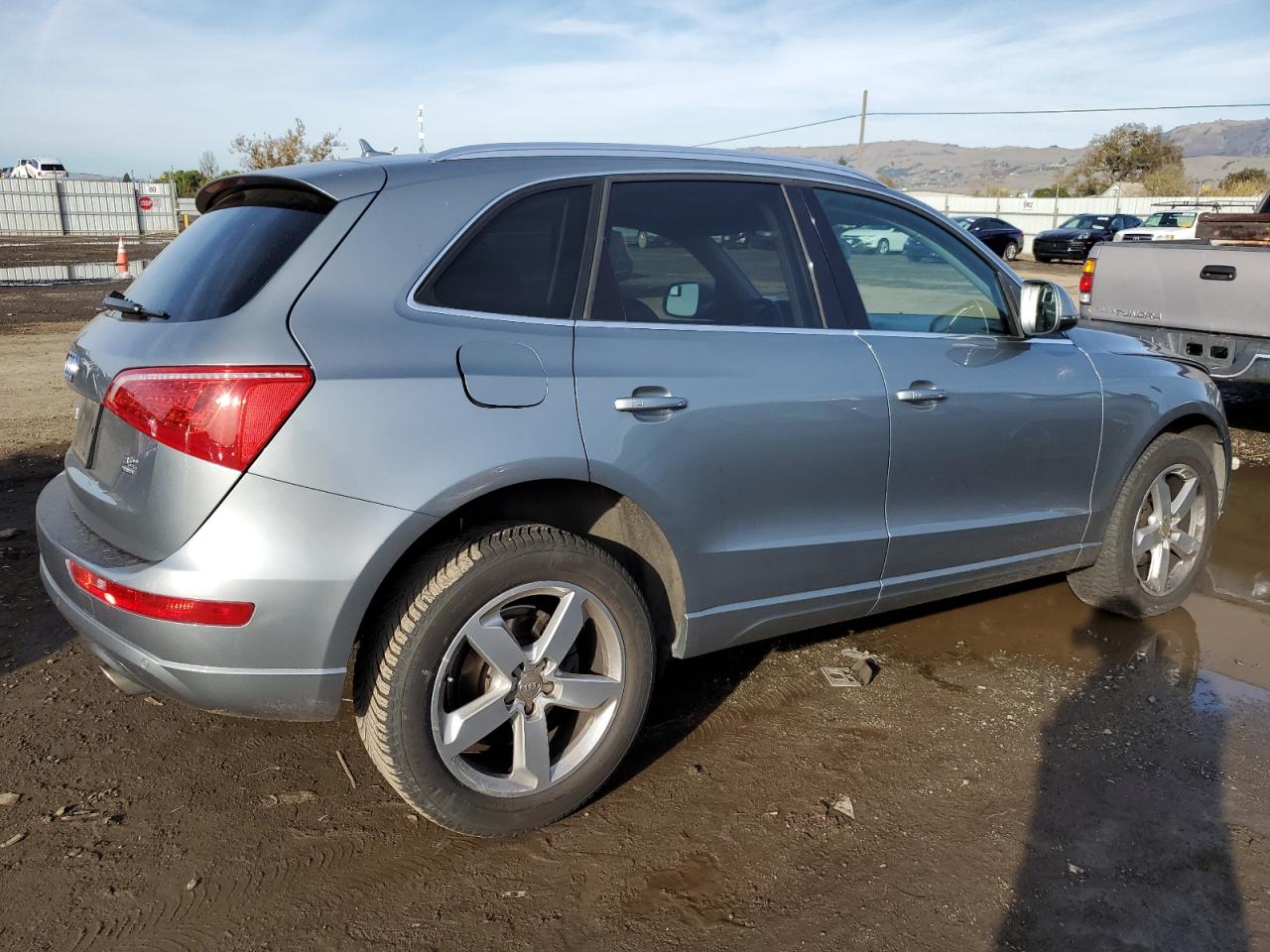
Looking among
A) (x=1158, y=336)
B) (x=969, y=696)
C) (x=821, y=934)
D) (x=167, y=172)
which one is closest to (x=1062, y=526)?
(x=969, y=696)

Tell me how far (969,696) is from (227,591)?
8.63 ft

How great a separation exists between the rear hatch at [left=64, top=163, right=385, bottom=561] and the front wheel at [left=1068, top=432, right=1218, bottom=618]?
3274 mm

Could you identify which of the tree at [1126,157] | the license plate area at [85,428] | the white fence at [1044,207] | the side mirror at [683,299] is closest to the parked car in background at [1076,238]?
the white fence at [1044,207]

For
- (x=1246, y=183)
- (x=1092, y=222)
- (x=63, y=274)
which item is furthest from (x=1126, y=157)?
(x=63, y=274)

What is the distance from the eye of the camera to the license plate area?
2.81 metres

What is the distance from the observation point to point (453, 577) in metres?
2.62

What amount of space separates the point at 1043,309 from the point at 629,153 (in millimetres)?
1668

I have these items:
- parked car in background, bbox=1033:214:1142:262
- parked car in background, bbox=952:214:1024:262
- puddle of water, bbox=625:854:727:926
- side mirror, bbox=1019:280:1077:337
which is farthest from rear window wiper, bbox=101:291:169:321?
parked car in background, bbox=1033:214:1142:262

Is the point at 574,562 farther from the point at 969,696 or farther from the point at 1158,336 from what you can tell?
the point at 1158,336

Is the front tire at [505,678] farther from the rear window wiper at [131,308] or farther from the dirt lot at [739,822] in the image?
the rear window wiper at [131,308]

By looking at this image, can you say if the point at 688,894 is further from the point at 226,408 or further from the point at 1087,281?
the point at 1087,281

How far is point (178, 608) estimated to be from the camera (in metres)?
2.46

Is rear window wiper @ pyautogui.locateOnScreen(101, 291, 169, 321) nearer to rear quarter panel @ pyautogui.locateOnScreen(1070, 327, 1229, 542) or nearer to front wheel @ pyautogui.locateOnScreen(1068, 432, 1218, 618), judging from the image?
rear quarter panel @ pyautogui.locateOnScreen(1070, 327, 1229, 542)

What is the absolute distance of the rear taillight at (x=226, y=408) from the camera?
2.42 metres
